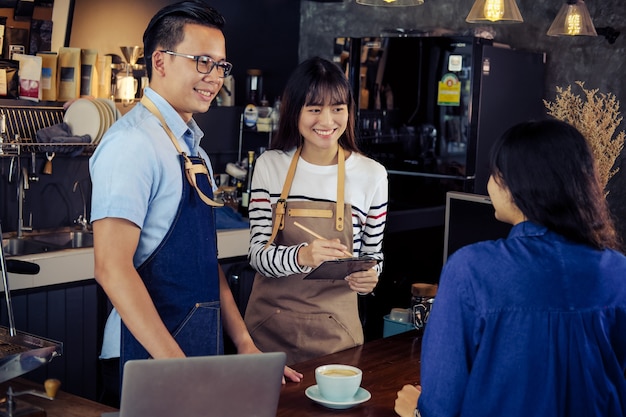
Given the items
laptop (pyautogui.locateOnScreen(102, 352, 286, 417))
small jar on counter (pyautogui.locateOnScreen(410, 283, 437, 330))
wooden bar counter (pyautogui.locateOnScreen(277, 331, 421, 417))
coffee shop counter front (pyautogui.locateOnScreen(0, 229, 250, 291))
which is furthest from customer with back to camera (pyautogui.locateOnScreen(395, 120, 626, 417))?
coffee shop counter front (pyautogui.locateOnScreen(0, 229, 250, 291))

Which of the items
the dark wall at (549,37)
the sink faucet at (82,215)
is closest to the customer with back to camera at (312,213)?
the sink faucet at (82,215)

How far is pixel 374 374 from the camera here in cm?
228

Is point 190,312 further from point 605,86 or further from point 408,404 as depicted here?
point 605,86

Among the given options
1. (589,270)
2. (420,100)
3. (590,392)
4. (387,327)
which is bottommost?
(387,327)

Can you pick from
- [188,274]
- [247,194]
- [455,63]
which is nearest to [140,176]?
[188,274]

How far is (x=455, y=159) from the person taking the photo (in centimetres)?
502

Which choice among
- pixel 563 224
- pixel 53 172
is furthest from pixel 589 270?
pixel 53 172

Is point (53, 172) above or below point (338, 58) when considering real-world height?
below

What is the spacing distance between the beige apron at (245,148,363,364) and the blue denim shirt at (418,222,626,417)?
1079mm

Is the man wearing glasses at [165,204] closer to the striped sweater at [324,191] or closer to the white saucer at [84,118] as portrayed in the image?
the striped sweater at [324,191]

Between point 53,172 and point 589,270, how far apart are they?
3393mm

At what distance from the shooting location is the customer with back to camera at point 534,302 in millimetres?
1542

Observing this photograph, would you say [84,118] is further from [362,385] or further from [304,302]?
[362,385]

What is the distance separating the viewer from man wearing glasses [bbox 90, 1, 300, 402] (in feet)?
6.01
